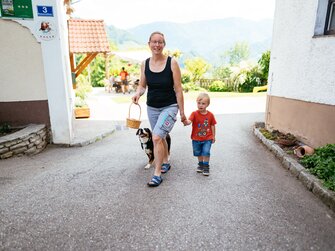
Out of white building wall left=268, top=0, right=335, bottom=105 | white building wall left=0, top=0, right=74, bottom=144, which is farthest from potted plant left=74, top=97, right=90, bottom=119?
white building wall left=268, top=0, right=335, bottom=105

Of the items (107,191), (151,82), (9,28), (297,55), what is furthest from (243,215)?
(9,28)

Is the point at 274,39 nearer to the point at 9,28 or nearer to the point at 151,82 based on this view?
the point at 151,82

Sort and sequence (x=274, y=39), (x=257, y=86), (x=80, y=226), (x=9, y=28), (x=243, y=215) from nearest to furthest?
(x=80, y=226) → (x=243, y=215) → (x=9, y=28) → (x=274, y=39) → (x=257, y=86)

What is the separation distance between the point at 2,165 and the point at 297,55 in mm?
5974

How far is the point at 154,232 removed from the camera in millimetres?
2523

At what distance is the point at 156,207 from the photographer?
298 centimetres

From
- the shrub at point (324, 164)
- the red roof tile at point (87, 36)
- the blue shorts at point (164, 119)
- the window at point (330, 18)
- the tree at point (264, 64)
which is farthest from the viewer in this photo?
the tree at point (264, 64)

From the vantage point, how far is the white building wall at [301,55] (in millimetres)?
4258

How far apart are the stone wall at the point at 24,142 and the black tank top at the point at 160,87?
284 cm

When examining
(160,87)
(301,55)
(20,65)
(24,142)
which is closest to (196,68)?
(301,55)

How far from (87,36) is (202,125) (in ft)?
27.2

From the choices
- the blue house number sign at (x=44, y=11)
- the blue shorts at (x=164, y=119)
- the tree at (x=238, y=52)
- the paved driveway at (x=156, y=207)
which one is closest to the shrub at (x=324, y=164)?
the paved driveway at (x=156, y=207)

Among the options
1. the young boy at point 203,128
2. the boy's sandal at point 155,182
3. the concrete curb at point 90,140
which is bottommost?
the concrete curb at point 90,140

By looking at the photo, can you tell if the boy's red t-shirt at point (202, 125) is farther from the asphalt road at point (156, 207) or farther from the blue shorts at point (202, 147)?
the asphalt road at point (156, 207)
